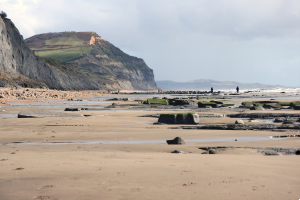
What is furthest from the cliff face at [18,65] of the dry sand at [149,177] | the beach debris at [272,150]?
the dry sand at [149,177]

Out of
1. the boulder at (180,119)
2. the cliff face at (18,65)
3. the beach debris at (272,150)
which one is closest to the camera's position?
the beach debris at (272,150)

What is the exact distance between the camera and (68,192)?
4660 millimetres

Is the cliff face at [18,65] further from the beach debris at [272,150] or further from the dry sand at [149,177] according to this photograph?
the dry sand at [149,177]

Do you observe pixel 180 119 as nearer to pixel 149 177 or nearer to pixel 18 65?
pixel 149 177

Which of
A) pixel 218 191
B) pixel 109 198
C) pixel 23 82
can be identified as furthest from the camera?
pixel 23 82

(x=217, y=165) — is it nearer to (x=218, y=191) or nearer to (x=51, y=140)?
(x=218, y=191)

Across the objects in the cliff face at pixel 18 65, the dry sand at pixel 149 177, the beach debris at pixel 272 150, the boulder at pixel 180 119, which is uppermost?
the cliff face at pixel 18 65

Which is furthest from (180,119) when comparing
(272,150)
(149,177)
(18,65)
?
(18,65)

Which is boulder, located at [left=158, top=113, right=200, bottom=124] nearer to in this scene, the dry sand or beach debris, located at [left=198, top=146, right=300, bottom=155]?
beach debris, located at [left=198, top=146, right=300, bottom=155]

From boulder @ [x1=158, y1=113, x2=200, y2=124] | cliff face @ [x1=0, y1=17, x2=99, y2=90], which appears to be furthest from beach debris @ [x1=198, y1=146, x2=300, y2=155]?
cliff face @ [x1=0, y1=17, x2=99, y2=90]

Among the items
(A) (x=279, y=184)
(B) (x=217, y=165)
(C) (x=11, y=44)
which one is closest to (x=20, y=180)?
(B) (x=217, y=165)

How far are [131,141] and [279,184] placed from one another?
7.24 m

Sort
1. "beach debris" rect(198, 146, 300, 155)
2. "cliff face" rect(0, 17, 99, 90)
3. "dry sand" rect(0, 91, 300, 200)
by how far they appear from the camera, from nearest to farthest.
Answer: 1. "dry sand" rect(0, 91, 300, 200)
2. "beach debris" rect(198, 146, 300, 155)
3. "cliff face" rect(0, 17, 99, 90)

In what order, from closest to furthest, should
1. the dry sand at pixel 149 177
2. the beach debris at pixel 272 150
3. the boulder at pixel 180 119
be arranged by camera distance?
the dry sand at pixel 149 177, the beach debris at pixel 272 150, the boulder at pixel 180 119
